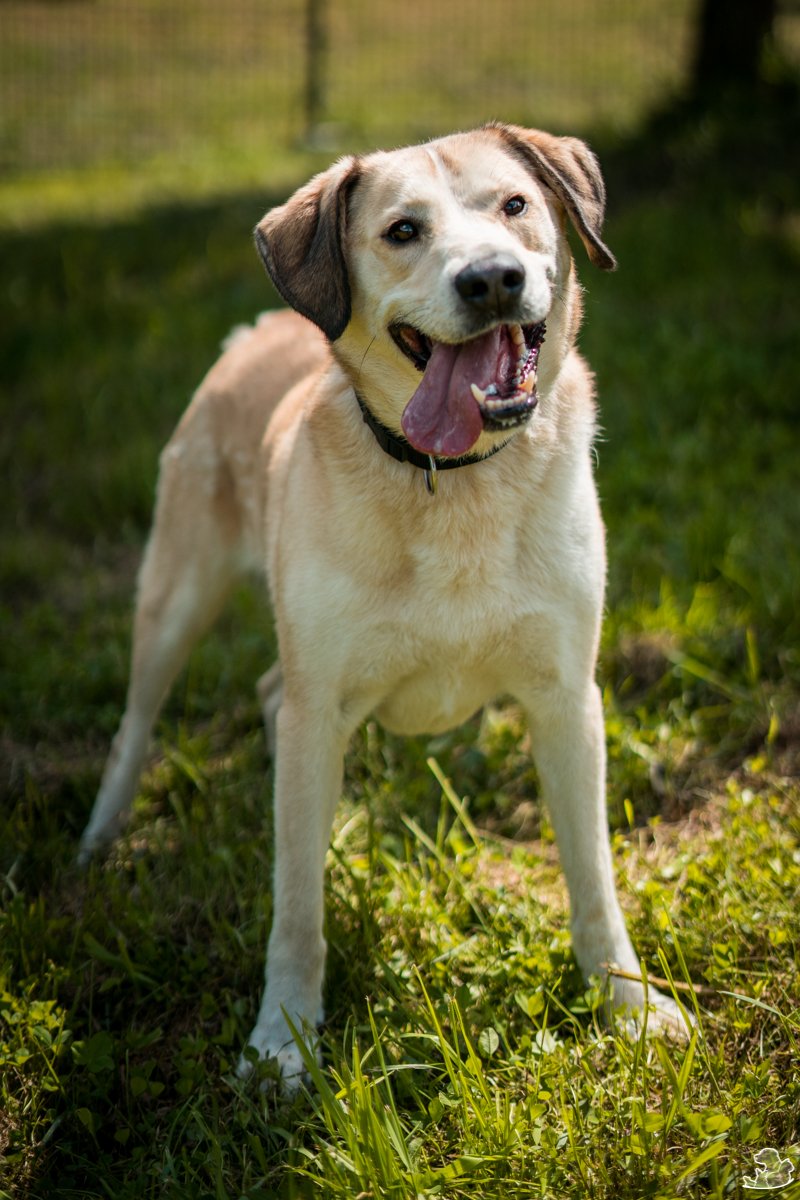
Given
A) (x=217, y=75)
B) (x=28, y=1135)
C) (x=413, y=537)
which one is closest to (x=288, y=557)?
(x=413, y=537)

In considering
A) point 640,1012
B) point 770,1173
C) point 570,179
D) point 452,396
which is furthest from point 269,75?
point 770,1173

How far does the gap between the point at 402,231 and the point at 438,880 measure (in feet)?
5.59

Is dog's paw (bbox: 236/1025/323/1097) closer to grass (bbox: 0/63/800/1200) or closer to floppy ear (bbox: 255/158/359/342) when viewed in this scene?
grass (bbox: 0/63/800/1200)

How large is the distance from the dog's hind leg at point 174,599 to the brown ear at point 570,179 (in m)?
1.48

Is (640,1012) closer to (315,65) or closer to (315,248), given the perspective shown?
(315,248)

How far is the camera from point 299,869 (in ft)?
9.74

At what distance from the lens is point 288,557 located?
9.87ft

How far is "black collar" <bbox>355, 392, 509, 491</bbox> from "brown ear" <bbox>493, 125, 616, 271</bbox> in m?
→ 0.57

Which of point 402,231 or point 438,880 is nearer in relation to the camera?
point 402,231

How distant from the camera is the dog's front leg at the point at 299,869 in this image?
2.94 metres

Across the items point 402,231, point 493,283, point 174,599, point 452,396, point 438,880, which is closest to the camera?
point 493,283

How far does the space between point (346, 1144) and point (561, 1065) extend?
508 mm

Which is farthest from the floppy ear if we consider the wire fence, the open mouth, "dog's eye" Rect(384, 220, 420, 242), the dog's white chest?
the wire fence

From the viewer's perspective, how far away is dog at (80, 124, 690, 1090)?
279 centimetres
